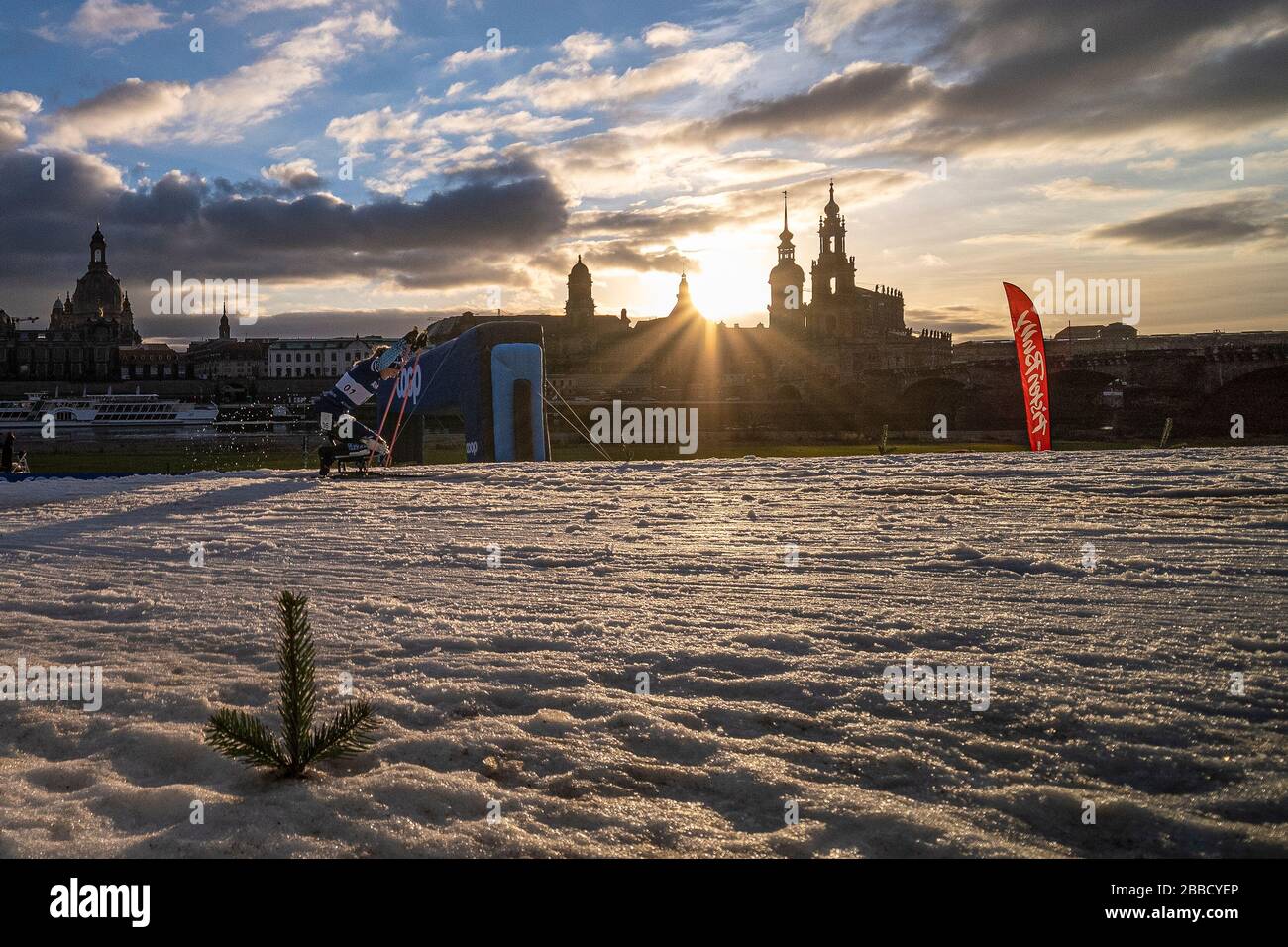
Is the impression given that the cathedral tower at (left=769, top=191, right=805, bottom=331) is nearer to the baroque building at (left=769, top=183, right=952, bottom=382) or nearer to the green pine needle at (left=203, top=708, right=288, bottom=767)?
the baroque building at (left=769, top=183, right=952, bottom=382)

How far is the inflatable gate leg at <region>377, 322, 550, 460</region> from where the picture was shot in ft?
72.0

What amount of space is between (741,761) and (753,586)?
2.87 m

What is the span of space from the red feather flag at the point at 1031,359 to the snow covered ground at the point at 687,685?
10.9 metres

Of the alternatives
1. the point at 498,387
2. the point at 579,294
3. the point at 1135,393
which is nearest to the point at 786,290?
the point at 579,294

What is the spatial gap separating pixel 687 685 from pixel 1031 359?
17.8 metres

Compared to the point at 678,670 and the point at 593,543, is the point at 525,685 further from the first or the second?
the point at 593,543

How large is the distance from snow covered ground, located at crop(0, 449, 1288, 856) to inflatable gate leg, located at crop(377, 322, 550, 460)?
534 inches

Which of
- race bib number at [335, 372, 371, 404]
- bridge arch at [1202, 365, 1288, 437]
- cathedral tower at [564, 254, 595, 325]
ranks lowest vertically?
race bib number at [335, 372, 371, 404]

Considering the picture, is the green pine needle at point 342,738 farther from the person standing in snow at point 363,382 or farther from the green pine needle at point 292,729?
the person standing in snow at point 363,382

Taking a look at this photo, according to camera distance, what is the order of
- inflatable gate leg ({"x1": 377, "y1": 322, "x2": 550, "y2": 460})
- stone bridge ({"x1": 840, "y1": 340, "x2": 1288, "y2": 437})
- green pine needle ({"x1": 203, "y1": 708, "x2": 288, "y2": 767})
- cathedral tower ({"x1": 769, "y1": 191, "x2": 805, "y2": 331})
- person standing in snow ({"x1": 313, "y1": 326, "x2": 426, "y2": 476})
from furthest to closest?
cathedral tower ({"x1": 769, "y1": 191, "x2": 805, "y2": 331}), stone bridge ({"x1": 840, "y1": 340, "x2": 1288, "y2": 437}), inflatable gate leg ({"x1": 377, "y1": 322, "x2": 550, "y2": 460}), person standing in snow ({"x1": 313, "y1": 326, "x2": 426, "y2": 476}), green pine needle ({"x1": 203, "y1": 708, "x2": 288, "y2": 767})

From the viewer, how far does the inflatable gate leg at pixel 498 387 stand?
21953mm

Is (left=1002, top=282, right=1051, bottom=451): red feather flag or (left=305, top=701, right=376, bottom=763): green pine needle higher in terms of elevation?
(left=1002, top=282, right=1051, bottom=451): red feather flag

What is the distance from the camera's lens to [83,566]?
22.6 feet

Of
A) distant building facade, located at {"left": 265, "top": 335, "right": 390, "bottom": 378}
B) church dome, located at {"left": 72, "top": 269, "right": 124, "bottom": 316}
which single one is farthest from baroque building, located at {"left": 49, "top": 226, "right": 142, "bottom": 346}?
distant building facade, located at {"left": 265, "top": 335, "right": 390, "bottom": 378}
